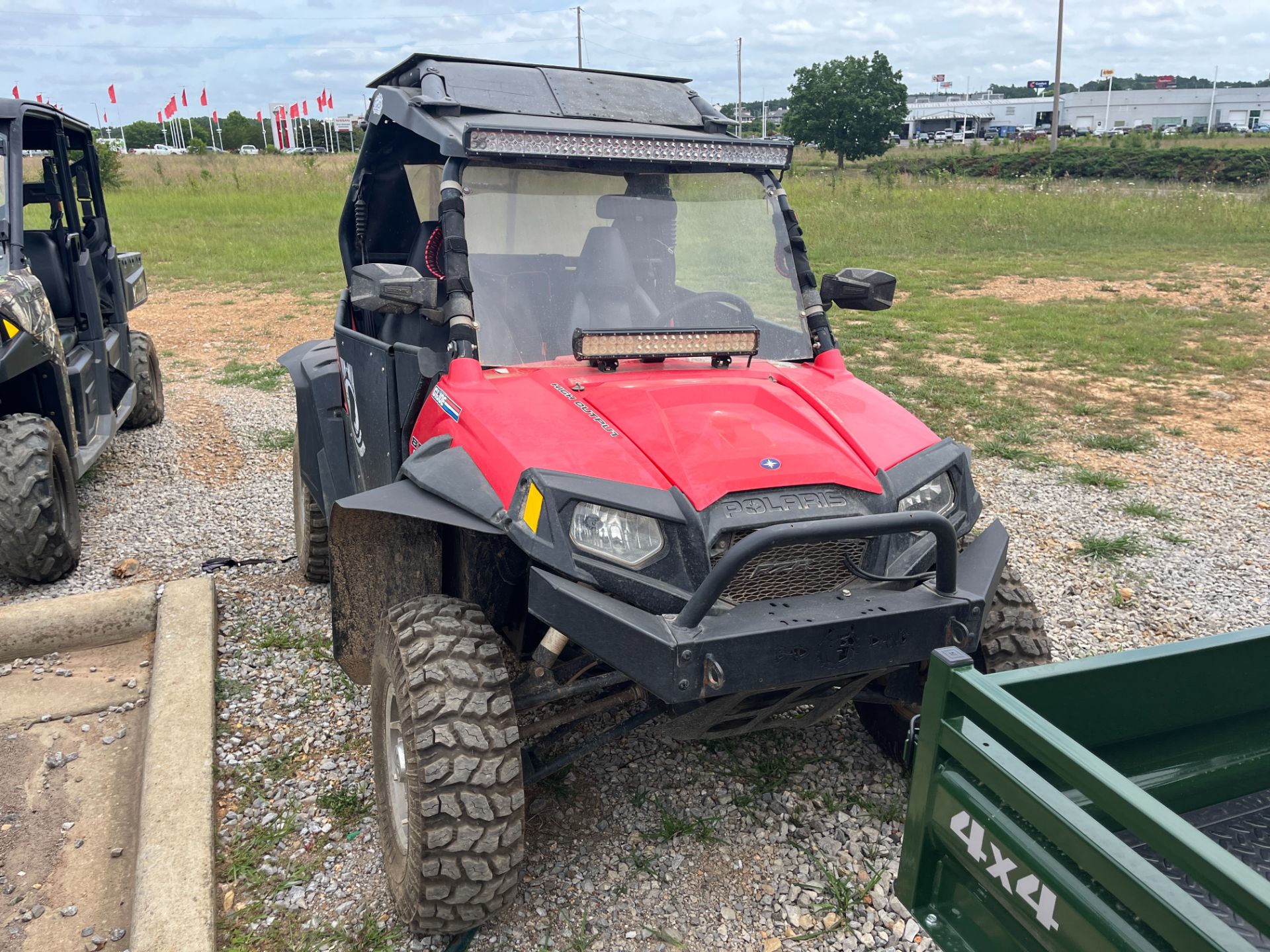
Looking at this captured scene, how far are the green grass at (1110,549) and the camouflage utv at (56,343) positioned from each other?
531cm

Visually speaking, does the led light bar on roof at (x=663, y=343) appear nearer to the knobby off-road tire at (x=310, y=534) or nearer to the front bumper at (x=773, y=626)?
the front bumper at (x=773, y=626)

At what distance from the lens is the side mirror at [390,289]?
3.17m

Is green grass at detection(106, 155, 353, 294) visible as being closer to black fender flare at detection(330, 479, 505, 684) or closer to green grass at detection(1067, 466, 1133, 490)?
green grass at detection(1067, 466, 1133, 490)

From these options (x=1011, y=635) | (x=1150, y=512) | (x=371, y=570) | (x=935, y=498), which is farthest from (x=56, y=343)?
(x=1150, y=512)

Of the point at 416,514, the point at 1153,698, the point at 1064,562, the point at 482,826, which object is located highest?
the point at 416,514

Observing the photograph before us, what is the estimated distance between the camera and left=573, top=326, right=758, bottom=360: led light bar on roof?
10.7ft

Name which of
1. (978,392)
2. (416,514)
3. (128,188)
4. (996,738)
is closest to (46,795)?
(416,514)

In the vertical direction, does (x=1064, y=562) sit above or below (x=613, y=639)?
below

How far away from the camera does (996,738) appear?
190 cm

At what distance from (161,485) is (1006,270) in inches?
524

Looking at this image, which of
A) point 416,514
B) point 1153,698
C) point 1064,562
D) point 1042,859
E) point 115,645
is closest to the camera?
point 1042,859

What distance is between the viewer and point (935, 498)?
3.07 m

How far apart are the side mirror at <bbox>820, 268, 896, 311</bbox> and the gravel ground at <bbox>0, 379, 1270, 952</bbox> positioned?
5.26 feet

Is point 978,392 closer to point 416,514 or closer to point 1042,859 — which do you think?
point 416,514
